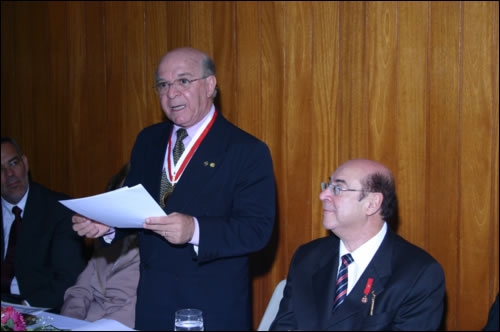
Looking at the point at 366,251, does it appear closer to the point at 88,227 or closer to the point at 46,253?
the point at 88,227

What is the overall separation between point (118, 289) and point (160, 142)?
2.96ft

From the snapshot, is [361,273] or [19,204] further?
[19,204]

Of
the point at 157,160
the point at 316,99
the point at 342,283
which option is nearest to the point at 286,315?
the point at 342,283

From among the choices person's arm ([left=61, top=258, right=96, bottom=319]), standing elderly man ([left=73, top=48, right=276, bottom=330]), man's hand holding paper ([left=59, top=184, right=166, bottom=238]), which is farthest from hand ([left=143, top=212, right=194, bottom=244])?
person's arm ([left=61, top=258, right=96, bottom=319])

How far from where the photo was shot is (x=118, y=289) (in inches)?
119

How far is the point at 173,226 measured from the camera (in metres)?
2.07

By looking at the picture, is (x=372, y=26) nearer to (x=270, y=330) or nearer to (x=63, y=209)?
(x=270, y=330)

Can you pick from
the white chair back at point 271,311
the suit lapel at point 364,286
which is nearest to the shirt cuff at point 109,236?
the white chair back at point 271,311

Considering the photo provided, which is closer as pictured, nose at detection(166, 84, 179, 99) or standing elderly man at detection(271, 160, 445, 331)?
standing elderly man at detection(271, 160, 445, 331)

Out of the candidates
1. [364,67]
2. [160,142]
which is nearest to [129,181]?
[160,142]

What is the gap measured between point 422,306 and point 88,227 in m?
1.38

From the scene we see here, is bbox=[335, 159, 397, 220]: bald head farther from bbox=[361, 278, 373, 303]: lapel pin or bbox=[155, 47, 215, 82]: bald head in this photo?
bbox=[155, 47, 215, 82]: bald head

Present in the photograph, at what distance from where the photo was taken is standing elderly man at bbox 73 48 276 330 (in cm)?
238

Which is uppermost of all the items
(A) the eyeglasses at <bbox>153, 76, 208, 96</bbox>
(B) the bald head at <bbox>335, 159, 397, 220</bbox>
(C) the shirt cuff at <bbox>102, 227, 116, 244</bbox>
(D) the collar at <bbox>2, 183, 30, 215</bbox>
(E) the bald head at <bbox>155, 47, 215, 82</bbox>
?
(E) the bald head at <bbox>155, 47, 215, 82</bbox>
